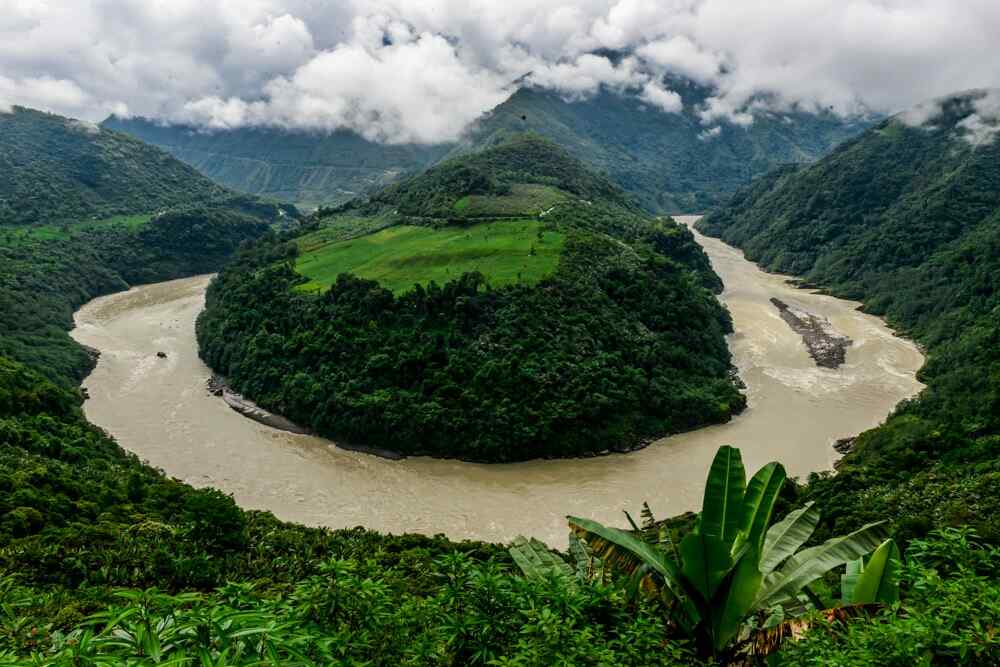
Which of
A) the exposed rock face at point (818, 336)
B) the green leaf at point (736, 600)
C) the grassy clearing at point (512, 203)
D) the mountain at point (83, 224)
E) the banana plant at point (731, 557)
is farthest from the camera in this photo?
the grassy clearing at point (512, 203)

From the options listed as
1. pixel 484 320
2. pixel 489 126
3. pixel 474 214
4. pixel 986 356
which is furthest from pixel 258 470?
pixel 489 126

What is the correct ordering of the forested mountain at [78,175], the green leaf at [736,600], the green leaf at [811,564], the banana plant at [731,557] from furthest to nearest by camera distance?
the forested mountain at [78,175]
the green leaf at [811,564]
the banana plant at [731,557]
the green leaf at [736,600]

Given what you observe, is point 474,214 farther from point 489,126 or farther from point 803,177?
point 489,126

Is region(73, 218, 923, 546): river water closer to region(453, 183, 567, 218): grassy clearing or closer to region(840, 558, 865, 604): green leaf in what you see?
region(840, 558, 865, 604): green leaf

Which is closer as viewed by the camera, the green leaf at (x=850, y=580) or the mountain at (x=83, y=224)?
the green leaf at (x=850, y=580)

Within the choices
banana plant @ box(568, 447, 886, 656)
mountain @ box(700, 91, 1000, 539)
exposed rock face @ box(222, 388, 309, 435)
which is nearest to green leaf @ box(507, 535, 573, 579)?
banana plant @ box(568, 447, 886, 656)

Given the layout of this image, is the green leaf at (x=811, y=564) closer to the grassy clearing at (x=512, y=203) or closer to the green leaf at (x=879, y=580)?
the green leaf at (x=879, y=580)

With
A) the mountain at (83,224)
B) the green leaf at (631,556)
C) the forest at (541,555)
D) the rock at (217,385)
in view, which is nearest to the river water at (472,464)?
the rock at (217,385)
